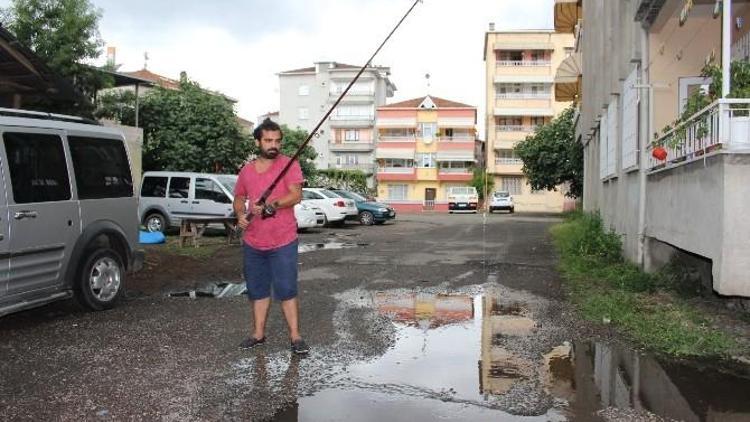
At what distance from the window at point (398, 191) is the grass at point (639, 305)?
51.5 metres

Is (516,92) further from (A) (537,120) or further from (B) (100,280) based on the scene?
(B) (100,280)

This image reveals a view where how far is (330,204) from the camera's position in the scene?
989 inches

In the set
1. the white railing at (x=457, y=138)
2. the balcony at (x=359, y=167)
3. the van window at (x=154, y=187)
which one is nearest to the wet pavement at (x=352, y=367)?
the van window at (x=154, y=187)

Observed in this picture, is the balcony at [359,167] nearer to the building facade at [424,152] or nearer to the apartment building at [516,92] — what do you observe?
the building facade at [424,152]

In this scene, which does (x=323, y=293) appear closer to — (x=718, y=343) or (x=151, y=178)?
(x=718, y=343)

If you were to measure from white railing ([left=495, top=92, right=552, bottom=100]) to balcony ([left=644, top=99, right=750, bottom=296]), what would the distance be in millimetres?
54977

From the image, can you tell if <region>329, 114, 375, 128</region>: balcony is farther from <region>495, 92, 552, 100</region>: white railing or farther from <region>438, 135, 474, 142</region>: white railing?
<region>495, 92, 552, 100</region>: white railing

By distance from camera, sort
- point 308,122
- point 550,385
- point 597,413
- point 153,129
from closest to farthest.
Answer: point 597,413, point 550,385, point 153,129, point 308,122

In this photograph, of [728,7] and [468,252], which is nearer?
[728,7]

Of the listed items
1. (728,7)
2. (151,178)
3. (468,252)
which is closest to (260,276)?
(728,7)

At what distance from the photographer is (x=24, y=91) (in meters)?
12.6

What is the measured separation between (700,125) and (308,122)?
7240 centimetres

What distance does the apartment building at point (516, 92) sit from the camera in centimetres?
6131

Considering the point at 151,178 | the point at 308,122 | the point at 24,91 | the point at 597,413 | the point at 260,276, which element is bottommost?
the point at 597,413
